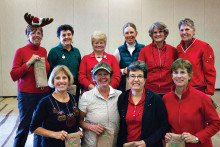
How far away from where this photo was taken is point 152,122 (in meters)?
1.91

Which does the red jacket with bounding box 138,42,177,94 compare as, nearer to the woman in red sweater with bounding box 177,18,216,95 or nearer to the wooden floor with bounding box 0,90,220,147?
the woman in red sweater with bounding box 177,18,216,95

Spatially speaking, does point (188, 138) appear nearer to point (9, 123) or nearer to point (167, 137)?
point (167, 137)

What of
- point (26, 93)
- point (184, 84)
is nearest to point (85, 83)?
point (26, 93)

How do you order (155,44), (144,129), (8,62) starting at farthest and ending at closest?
(8,62)
(155,44)
(144,129)

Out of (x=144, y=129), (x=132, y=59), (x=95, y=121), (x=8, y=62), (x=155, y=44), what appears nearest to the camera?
(x=144, y=129)

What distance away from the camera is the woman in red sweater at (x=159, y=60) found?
8.36 ft

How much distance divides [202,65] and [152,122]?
1.10 m

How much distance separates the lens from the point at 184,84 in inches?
76.4

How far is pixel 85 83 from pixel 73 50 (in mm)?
565

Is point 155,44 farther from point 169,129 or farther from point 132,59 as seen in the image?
point 169,129

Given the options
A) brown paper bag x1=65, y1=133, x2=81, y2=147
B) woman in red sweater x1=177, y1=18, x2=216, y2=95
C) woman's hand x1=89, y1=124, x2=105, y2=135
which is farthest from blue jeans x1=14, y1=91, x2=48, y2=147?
woman in red sweater x1=177, y1=18, x2=216, y2=95

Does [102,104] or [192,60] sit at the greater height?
[192,60]

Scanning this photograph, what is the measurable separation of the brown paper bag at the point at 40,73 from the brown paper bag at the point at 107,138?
39.9 inches

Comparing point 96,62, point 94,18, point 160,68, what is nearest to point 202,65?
point 160,68
